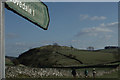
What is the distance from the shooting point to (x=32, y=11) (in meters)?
1.07

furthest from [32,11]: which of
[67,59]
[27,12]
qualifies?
[67,59]

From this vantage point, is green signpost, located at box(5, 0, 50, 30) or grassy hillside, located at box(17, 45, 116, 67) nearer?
green signpost, located at box(5, 0, 50, 30)

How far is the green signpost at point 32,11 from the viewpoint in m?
0.92

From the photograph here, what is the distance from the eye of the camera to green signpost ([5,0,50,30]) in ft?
3.03

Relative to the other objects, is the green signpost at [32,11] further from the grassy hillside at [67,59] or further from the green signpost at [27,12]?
the grassy hillside at [67,59]

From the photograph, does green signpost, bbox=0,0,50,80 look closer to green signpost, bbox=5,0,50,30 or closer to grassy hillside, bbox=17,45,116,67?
green signpost, bbox=5,0,50,30

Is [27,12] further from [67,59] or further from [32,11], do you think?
[67,59]

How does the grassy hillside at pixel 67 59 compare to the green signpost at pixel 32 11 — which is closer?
the green signpost at pixel 32 11

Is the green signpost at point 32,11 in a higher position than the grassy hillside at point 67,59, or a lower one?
higher

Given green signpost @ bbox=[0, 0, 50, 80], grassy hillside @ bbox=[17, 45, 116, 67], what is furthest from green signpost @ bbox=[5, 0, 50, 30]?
grassy hillside @ bbox=[17, 45, 116, 67]

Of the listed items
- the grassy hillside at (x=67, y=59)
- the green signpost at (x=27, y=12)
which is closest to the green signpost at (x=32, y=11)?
the green signpost at (x=27, y=12)

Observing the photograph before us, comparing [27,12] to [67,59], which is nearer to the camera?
[27,12]

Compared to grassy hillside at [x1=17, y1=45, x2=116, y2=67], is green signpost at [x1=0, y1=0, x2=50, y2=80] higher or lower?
higher

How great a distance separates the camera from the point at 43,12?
1.22m
